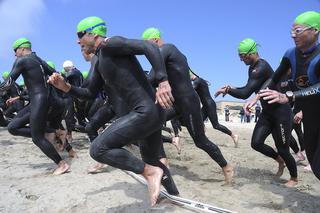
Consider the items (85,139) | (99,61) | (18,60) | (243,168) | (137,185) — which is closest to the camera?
(99,61)

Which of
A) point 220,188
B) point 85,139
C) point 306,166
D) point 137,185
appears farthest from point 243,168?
point 85,139

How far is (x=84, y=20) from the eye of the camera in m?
4.34

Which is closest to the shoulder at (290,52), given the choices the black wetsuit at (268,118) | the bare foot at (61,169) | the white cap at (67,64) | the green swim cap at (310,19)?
the green swim cap at (310,19)

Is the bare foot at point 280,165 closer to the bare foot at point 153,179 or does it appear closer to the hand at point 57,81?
the bare foot at point 153,179

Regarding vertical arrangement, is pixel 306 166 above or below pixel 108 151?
below

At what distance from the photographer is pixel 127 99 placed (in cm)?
418

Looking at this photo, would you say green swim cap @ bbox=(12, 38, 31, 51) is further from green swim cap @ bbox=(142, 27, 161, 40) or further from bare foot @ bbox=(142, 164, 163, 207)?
bare foot @ bbox=(142, 164, 163, 207)

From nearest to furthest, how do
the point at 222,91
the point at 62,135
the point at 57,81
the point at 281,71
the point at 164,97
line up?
1. the point at 164,97
2. the point at 57,81
3. the point at 281,71
4. the point at 222,91
5. the point at 62,135

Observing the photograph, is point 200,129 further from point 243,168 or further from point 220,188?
point 243,168

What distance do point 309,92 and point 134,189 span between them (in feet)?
8.69

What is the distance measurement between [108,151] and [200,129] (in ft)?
6.79

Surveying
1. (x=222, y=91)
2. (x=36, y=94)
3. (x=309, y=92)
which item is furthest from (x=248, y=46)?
(x=36, y=94)

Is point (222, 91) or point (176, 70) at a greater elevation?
point (176, 70)

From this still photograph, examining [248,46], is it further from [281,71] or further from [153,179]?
[153,179]
